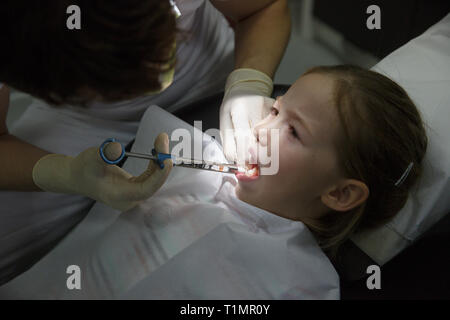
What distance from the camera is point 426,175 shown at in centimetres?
100

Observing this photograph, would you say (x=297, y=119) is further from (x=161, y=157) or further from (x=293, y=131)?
(x=161, y=157)

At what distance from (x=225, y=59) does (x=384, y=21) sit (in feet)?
2.92

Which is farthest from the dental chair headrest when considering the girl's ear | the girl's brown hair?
the girl's brown hair

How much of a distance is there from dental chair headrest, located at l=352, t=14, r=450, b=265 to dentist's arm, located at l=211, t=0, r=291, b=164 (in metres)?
0.43

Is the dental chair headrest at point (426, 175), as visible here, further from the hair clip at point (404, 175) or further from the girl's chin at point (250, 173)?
the girl's chin at point (250, 173)

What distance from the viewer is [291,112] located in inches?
37.7

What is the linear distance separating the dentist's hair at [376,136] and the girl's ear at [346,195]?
21 mm

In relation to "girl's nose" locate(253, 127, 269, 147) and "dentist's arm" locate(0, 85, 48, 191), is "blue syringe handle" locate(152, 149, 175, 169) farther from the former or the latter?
"dentist's arm" locate(0, 85, 48, 191)

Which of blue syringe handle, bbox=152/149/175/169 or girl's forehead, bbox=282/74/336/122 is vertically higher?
girl's forehead, bbox=282/74/336/122

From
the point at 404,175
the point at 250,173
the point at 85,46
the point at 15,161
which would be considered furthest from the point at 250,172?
the point at 15,161

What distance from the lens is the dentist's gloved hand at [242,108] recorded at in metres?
1.11

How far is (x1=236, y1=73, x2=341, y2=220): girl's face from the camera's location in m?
0.92

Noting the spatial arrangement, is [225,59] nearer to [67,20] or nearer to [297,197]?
[297,197]
